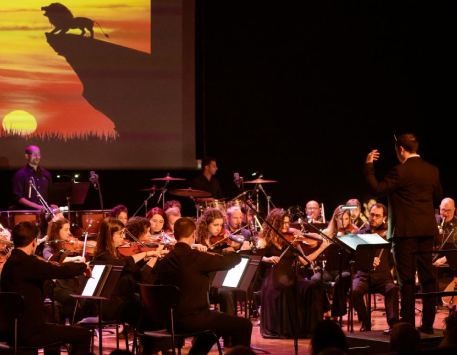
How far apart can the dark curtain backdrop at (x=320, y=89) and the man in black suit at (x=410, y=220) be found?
666 centimetres

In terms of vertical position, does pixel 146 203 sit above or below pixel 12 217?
above

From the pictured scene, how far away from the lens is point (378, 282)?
28.9ft

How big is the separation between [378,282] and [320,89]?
256 inches

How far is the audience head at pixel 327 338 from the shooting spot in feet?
13.2

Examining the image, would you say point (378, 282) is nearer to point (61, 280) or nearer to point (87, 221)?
point (61, 280)

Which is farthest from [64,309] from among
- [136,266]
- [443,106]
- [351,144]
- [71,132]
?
[443,106]

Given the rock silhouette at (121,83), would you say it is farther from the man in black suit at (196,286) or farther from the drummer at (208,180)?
the man in black suit at (196,286)

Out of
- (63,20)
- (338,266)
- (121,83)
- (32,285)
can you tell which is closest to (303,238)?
(338,266)

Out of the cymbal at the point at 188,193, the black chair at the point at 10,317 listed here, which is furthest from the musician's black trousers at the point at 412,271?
the cymbal at the point at 188,193

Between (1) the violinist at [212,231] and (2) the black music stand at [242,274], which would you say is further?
(1) the violinist at [212,231]

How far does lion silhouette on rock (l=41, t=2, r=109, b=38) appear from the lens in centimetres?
1241

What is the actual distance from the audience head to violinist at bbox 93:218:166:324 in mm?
3254

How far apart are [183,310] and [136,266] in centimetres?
128

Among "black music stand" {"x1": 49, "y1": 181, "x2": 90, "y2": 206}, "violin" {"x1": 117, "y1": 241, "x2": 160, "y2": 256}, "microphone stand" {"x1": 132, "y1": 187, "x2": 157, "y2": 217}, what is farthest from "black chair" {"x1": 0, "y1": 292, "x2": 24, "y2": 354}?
"microphone stand" {"x1": 132, "y1": 187, "x2": 157, "y2": 217}
